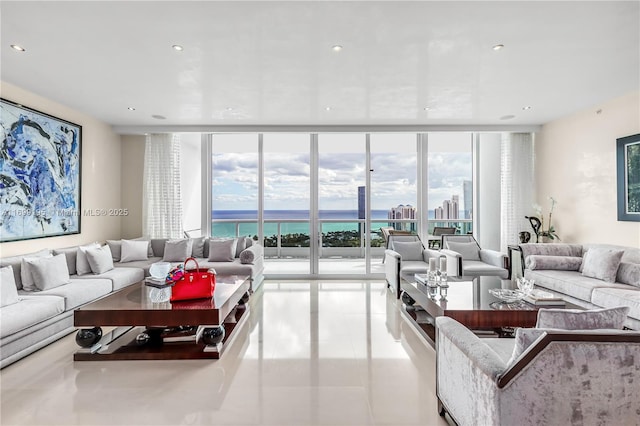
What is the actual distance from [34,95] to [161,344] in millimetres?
3596

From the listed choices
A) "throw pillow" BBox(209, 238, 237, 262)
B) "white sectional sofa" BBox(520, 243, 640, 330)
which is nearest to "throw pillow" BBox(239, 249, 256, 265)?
"throw pillow" BBox(209, 238, 237, 262)

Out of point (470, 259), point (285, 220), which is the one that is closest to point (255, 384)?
point (470, 259)

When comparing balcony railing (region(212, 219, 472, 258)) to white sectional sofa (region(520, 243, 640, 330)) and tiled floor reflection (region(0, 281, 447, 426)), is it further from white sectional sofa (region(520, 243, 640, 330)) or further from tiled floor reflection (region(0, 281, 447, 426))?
tiled floor reflection (region(0, 281, 447, 426))

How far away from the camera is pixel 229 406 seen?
234cm

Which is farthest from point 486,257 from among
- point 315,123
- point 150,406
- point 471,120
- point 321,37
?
point 150,406

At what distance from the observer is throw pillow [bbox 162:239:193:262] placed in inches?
223

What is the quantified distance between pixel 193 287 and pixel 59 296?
55.6 inches

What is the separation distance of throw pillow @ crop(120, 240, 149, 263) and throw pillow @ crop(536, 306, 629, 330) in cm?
551

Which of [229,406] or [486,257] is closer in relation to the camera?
[229,406]

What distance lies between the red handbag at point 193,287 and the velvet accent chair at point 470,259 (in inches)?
138

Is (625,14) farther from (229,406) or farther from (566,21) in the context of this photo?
(229,406)

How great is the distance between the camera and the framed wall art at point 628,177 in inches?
173

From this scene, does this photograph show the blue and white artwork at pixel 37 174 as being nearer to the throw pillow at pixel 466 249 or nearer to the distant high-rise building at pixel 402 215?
the distant high-rise building at pixel 402 215

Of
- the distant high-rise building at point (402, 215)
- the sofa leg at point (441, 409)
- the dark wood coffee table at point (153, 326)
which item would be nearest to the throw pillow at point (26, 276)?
the dark wood coffee table at point (153, 326)
